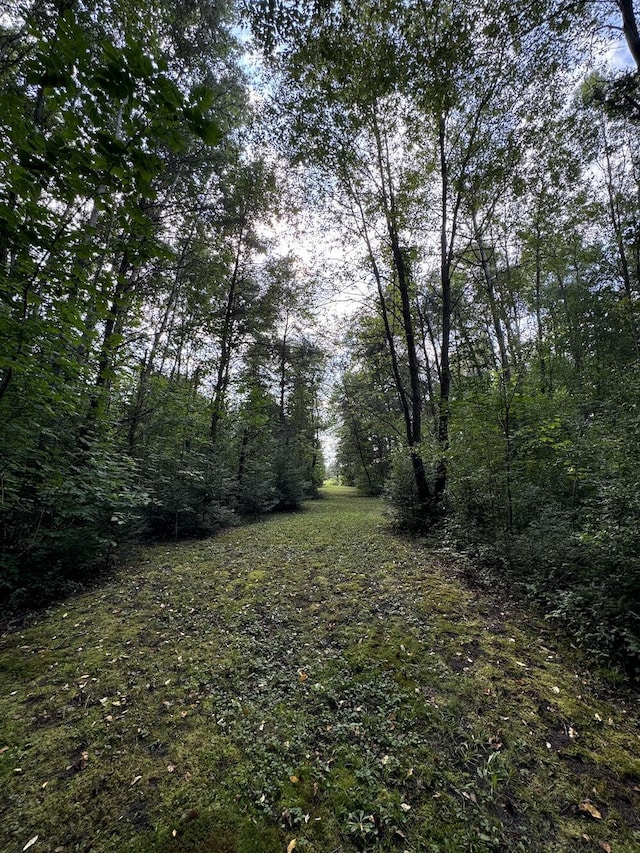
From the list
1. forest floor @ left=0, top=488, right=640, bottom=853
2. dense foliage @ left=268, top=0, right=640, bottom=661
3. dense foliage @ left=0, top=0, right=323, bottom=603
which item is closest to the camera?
forest floor @ left=0, top=488, right=640, bottom=853

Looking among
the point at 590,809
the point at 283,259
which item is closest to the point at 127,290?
the point at 283,259

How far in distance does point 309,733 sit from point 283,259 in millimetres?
12388

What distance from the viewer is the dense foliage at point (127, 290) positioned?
1.70m

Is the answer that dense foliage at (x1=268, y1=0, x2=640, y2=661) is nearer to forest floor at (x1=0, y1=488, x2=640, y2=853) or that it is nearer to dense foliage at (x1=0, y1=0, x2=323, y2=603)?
forest floor at (x1=0, y1=488, x2=640, y2=853)

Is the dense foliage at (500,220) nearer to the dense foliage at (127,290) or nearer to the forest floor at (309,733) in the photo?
the forest floor at (309,733)

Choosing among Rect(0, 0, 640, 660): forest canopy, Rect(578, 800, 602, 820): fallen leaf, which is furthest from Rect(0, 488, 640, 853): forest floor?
Rect(0, 0, 640, 660): forest canopy

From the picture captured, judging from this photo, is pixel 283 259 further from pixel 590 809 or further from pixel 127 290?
pixel 590 809

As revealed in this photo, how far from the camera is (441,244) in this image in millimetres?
7590

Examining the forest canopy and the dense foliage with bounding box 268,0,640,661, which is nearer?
the forest canopy

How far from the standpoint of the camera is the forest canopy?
79.4 inches

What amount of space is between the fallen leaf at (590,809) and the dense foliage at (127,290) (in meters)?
3.77

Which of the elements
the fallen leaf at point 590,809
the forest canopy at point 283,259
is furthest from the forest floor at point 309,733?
the forest canopy at point 283,259

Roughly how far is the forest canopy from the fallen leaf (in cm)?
145

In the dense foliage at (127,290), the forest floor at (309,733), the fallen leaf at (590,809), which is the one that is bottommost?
the fallen leaf at (590,809)
